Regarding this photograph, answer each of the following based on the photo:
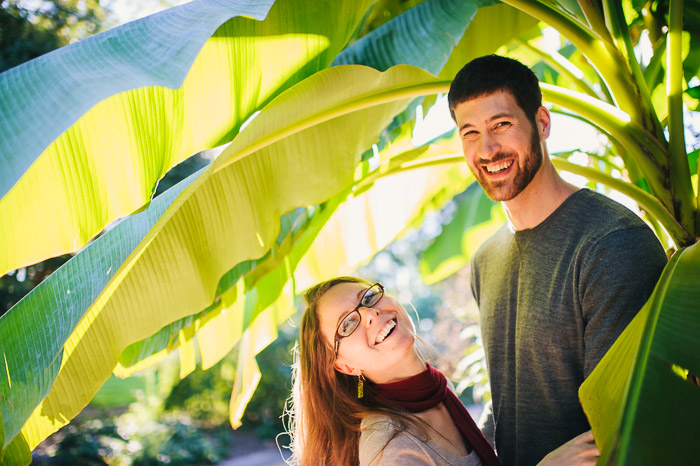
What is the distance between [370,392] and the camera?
155 cm

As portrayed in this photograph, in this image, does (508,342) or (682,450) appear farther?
(508,342)

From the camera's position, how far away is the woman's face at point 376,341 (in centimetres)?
148

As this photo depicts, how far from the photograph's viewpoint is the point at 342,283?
5.35 feet

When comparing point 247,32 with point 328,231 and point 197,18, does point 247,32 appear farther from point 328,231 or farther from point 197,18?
point 328,231

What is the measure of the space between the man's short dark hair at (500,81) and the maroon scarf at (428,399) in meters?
0.71

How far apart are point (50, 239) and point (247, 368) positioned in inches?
42.1

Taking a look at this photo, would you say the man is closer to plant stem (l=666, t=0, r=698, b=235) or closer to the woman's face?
plant stem (l=666, t=0, r=698, b=235)

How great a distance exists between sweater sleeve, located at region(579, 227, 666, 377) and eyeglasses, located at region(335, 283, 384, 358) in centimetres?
52

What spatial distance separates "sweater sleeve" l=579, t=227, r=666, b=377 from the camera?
1.17 m

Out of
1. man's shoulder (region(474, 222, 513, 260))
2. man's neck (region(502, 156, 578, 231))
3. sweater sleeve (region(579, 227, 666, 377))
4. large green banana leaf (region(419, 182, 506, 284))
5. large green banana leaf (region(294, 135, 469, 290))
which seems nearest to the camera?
sweater sleeve (region(579, 227, 666, 377))

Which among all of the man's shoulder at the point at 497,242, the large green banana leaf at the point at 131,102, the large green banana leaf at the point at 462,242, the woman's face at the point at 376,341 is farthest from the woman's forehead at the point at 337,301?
the large green banana leaf at the point at 462,242

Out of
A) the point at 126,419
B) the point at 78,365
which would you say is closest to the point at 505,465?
the point at 78,365

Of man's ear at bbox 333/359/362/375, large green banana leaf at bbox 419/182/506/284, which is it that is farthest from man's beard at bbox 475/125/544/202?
large green banana leaf at bbox 419/182/506/284

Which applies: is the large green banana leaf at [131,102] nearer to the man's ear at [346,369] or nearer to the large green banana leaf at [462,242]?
the man's ear at [346,369]
